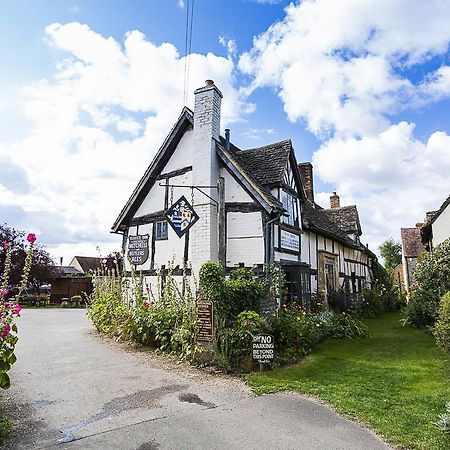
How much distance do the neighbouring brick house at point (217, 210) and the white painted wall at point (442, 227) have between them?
5.91m

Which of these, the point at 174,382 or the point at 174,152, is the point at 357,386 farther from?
the point at 174,152

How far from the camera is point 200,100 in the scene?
11148mm

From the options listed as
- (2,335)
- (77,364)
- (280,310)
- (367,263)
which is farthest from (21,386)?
(367,263)

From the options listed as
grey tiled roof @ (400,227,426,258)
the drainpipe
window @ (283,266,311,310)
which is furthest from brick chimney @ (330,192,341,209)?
→ the drainpipe

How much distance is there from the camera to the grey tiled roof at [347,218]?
19.6 meters

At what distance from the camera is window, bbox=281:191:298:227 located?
11.3m

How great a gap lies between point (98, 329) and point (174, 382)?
5.60 meters

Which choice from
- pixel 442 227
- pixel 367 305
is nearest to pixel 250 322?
pixel 367 305

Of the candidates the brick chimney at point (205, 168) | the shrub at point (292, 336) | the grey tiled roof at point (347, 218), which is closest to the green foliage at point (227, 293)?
the shrub at point (292, 336)

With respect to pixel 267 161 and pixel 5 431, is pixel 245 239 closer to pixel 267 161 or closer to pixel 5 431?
pixel 267 161

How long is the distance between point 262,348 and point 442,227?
41.9 ft

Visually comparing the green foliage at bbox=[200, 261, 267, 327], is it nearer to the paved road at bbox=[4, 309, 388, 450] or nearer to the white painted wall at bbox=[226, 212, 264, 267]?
the paved road at bbox=[4, 309, 388, 450]

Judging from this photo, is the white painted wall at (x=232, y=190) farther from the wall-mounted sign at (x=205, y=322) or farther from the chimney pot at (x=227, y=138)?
the wall-mounted sign at (x=205, y=322)

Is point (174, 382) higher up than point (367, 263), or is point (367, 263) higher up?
point (367, 263)
